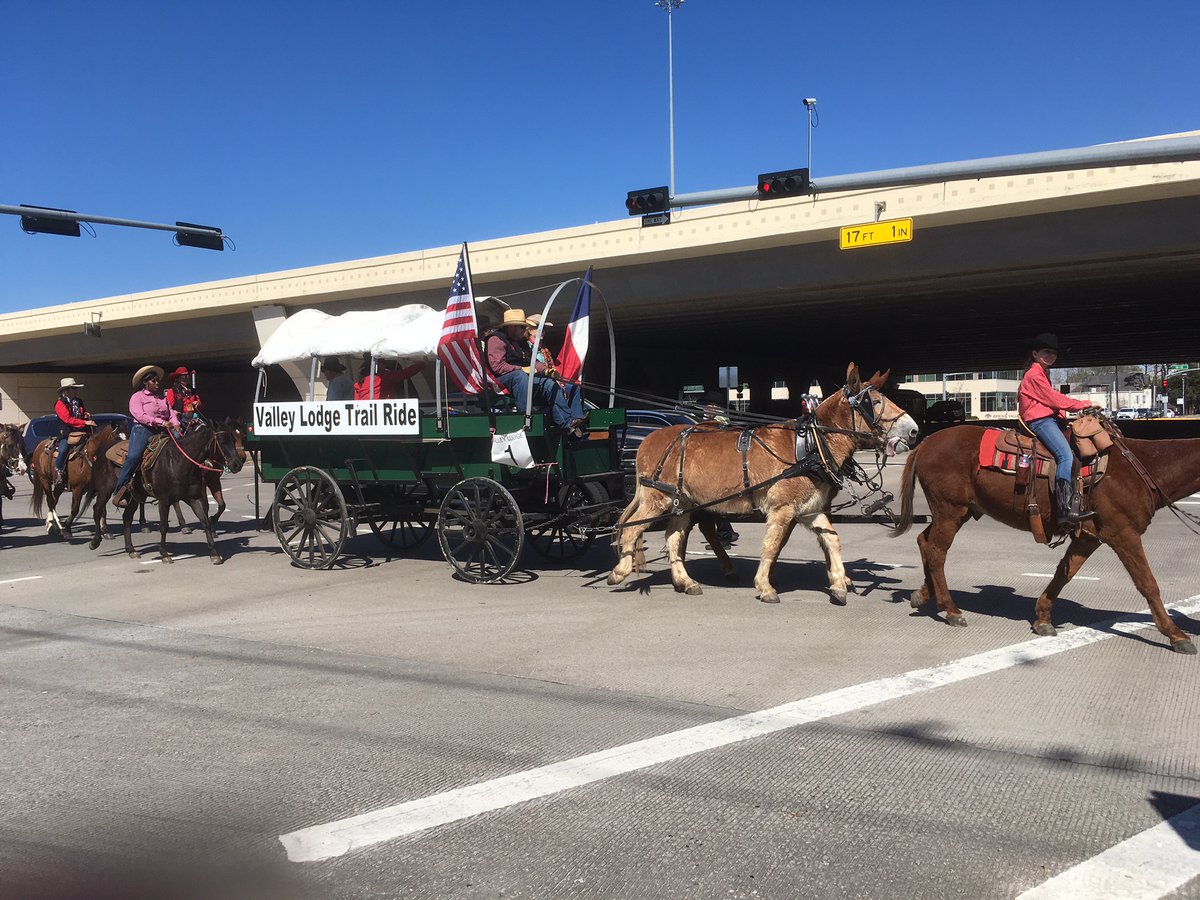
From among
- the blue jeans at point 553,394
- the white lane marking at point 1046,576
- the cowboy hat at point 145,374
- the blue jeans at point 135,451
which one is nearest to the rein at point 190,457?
the blue jeans at point 135,451

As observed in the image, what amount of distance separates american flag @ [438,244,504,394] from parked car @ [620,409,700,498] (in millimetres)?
2119

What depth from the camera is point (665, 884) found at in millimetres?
3674

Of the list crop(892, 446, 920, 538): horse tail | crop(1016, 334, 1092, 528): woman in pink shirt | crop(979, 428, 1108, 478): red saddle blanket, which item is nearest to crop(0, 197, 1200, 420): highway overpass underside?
crop(1016, 334, 1092, 528): woman in pink shirt

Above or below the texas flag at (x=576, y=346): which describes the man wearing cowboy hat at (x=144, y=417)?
below

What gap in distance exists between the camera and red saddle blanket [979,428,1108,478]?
717 cm

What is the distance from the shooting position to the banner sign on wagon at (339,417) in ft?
34.1

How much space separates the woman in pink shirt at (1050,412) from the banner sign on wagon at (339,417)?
245 inches

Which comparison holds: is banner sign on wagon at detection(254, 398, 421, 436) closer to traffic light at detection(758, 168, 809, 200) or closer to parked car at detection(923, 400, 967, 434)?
traffic light at detection(758, 168, 809, 200)

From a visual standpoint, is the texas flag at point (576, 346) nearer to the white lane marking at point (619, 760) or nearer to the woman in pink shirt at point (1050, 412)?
the woman in pink shirt at point (1050, 412)

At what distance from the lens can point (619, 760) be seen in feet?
16.3

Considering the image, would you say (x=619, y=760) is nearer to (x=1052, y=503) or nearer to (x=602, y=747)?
(x=602, y=747)

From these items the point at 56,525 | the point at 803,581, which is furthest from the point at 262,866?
the point at 56,525

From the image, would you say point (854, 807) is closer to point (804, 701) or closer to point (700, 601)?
point (804, 701)

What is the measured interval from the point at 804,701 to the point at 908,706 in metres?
0.64
